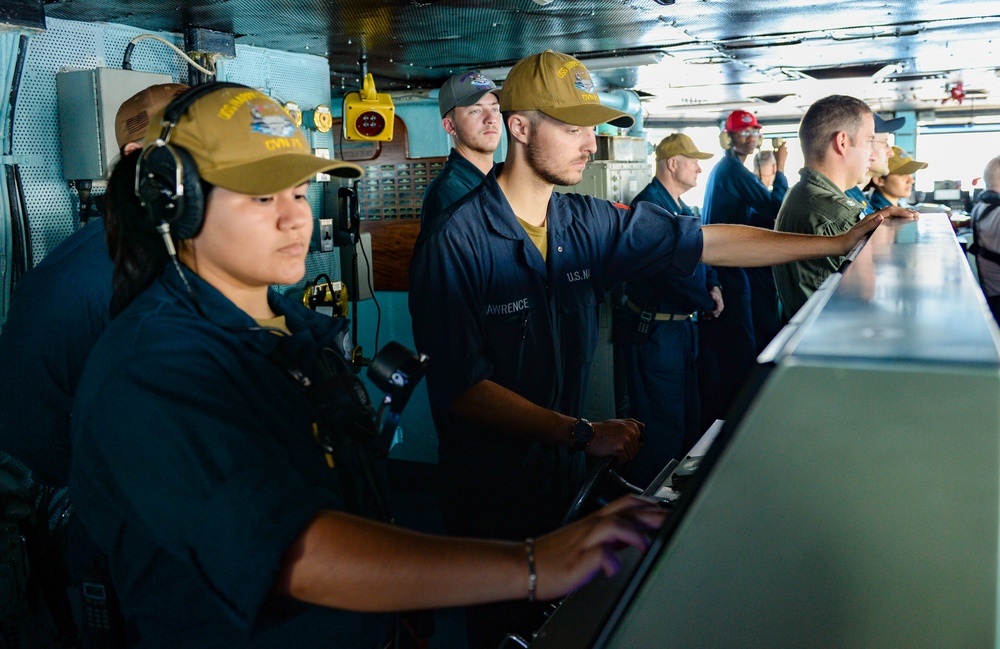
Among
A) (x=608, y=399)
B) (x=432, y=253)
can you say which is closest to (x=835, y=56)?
(x=608, y=399)

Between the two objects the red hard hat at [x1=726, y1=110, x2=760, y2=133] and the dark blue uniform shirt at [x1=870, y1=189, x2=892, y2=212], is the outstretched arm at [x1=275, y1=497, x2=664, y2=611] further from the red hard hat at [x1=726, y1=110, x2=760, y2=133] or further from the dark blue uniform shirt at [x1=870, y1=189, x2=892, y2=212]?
the red hard hat at [x1=726, y1=110, x2=760, y2=133]

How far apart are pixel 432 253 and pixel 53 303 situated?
864mm

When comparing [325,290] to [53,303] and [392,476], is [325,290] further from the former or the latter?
[53,303]

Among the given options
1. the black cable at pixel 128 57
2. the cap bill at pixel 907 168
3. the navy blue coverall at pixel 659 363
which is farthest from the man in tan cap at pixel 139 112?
the cap bill at pixel 907 168

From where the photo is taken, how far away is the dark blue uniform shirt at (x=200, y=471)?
0.87m

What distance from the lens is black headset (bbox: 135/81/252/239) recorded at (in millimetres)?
1039

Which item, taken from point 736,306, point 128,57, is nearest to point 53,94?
point 128,57

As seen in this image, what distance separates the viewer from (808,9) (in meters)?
3.77

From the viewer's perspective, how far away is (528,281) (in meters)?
2.09

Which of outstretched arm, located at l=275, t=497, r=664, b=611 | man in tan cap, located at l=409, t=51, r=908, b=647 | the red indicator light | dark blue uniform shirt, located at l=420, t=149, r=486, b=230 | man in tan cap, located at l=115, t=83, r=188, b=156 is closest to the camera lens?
outstretched arm, located at l=275, t=497, r=664, b=611

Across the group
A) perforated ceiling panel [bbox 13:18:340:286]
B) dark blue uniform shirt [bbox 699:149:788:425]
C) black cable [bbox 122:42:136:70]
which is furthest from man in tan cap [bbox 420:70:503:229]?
dark blue uniform shirt [bbox 699:149:788:425]

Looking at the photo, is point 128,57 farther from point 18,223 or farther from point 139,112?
point 139,112

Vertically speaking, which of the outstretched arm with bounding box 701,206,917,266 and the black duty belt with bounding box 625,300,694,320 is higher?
the outstretched arm with bounding box 701,206,917,266

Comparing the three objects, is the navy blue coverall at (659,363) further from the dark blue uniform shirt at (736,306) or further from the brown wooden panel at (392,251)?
the brown wooden panel at (392,251)
